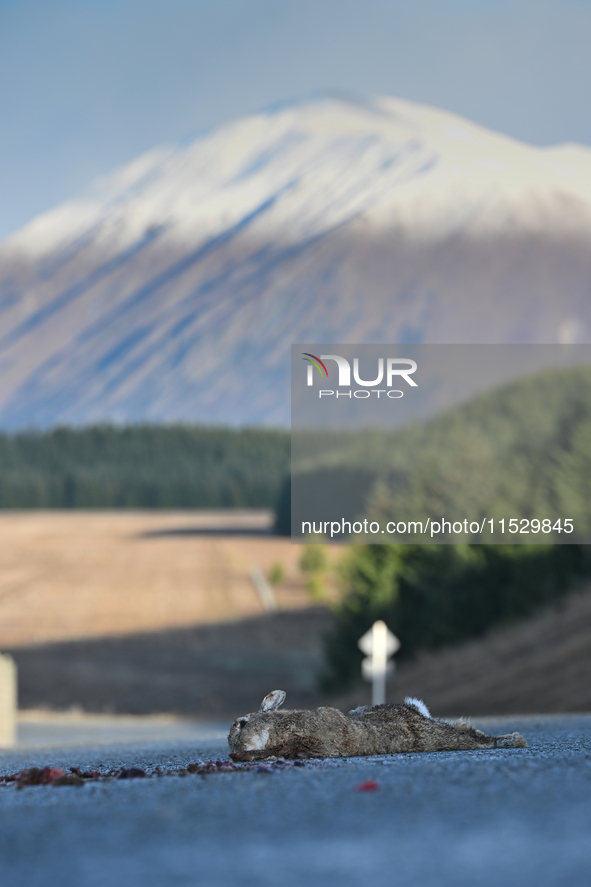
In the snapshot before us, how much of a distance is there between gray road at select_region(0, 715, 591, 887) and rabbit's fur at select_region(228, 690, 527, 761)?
2.07 ft

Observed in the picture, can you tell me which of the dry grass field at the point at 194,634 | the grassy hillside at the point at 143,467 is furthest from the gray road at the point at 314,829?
the grassy hillside at the point at 143,467

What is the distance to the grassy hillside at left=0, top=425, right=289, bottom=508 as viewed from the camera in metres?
140

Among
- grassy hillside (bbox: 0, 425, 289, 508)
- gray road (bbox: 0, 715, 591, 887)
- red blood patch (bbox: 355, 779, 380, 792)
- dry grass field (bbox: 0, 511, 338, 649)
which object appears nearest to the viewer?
gray road (bbox: 0, 715, 591, 887)

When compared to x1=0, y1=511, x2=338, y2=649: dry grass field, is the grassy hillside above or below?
above

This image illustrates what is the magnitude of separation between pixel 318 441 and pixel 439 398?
766cm

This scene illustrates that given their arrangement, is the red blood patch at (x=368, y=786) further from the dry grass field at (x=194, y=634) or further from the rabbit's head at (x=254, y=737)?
the dry grass field at (x=194, y=634)

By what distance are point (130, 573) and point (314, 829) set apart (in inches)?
3446

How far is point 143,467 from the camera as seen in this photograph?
15175 centimetres

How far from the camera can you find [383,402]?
88.6ft

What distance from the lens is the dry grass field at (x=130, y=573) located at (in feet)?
231

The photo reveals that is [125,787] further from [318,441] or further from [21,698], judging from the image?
[21,698]

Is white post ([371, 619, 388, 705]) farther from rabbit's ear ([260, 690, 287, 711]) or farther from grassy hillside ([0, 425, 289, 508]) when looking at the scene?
grassy hillside ([0, 425, 289, 508])

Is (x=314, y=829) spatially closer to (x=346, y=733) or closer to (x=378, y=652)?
(x=346, y=733)

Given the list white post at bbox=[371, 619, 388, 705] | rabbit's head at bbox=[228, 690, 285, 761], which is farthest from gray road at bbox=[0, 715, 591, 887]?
white post at bbox=[371, 619, 388, 705]
